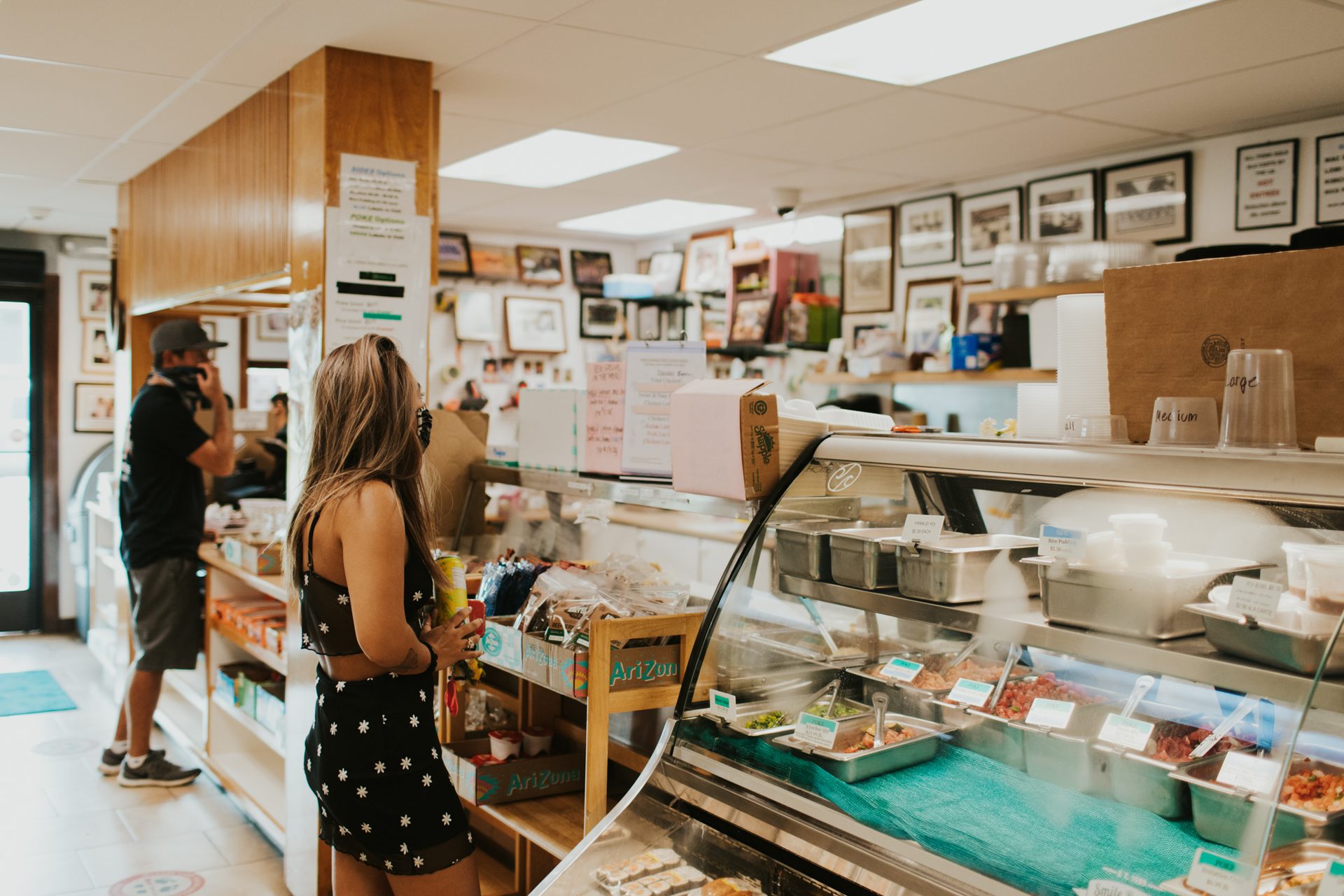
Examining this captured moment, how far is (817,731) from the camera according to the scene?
92.0 inches

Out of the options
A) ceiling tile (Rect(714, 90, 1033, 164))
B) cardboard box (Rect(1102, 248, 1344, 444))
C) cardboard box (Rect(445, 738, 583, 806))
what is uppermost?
ceiling tile (Rect(714, 90, 1033, 164))

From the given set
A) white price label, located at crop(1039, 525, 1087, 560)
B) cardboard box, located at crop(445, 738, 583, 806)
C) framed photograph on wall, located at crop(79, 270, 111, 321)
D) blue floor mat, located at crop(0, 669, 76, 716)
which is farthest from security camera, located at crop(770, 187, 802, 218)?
framed photograph on wall, located at crop(79, 270, 111, 321)

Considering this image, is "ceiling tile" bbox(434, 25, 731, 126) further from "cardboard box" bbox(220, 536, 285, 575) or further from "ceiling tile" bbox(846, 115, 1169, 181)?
"cardboard box" bbox(220, 536, 285, 575)

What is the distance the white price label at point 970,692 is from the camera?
2279mm

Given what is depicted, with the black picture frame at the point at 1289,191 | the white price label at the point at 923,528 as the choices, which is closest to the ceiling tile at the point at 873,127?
the black picture frame at the point at 1289,191

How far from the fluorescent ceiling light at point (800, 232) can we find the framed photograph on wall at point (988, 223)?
0.97m

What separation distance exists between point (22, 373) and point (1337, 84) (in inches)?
320

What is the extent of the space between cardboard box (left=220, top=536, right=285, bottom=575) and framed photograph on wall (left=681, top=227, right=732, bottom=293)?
3729 mm

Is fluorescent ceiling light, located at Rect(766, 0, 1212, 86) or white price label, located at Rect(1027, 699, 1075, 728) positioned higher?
fluorescent ceiling light, located at Rect(766, 0, 1212, 86)

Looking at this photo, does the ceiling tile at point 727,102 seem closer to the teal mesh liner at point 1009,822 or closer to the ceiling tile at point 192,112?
the ceiling tile at point 192,112

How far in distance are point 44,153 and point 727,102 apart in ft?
11.2

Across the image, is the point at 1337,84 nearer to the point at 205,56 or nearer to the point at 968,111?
the point at 968,111

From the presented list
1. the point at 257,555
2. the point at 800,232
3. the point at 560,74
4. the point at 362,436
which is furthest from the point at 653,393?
the point at 800,232

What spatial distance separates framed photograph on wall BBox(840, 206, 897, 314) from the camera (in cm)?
634
